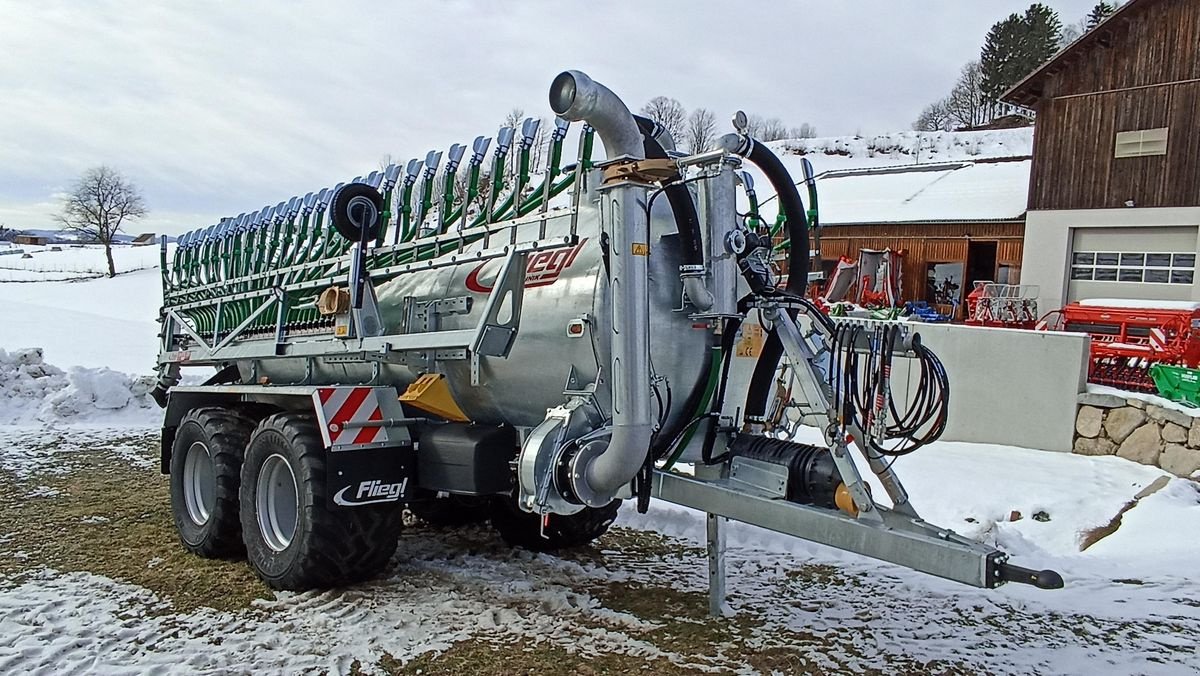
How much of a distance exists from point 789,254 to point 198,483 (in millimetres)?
4423

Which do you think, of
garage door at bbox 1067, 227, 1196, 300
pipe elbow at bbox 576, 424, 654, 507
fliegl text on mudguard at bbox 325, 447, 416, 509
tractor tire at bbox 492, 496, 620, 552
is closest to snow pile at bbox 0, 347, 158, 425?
tractor tire at bbox 492, 496, 620, 552

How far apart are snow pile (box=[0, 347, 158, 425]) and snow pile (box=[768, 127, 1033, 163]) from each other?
43.6 m

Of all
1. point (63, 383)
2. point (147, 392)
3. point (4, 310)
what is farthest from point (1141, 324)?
point (4, 310)

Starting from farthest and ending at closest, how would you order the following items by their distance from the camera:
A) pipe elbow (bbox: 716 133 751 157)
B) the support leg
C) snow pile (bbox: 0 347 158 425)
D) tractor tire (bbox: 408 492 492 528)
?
1. snow pile (bbox: 0 347 158 425)
2. tractor tire (bbox: 408 492 492 528)
3. the support leg
4. pipe elbow (bbox: 716 133 751 157)

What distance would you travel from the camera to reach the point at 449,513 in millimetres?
6602

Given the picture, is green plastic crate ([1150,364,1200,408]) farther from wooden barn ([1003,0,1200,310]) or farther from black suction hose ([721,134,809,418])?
wooden barn ([1003,0,1200,310])

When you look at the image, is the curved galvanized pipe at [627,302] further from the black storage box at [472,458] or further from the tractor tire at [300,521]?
the tractor tire at [300,521]

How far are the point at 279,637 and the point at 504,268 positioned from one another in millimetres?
2132

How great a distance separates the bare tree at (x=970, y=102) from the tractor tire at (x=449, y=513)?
6798 cm

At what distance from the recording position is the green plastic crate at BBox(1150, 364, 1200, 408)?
8.77 meters

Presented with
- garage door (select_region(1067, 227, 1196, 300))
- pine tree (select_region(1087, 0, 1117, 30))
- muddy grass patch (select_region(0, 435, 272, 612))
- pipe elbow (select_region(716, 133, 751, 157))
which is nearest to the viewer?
pipe elbow (select_region(716, 133, 751, 157))

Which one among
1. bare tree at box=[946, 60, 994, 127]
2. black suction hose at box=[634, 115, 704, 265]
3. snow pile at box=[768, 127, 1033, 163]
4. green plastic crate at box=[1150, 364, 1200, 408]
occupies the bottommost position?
green plastic crate at box=[1150, 364, 1200, 408]

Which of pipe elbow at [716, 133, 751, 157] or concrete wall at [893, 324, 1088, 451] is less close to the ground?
pipe elbow at [716, 133, 751, 157]

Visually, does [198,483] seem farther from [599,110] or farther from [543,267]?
[599,110]
